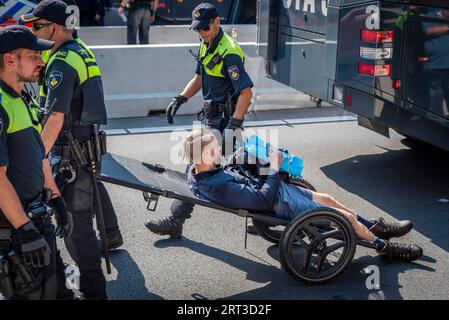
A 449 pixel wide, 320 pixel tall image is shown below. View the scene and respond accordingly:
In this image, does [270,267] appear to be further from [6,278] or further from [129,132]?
[129,132]

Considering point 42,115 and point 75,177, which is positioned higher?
point 42,115

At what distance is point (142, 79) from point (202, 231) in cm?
424

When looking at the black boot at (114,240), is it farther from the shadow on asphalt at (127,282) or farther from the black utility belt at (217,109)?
the black utility belt at (217,109)

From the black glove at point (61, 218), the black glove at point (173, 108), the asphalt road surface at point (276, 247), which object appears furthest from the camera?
the black glove at point (173, 108)

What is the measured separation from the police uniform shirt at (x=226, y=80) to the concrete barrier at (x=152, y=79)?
3.47 m

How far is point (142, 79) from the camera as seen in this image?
9.55 m

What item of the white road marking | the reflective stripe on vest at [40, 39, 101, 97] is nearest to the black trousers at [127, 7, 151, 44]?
the white road marking

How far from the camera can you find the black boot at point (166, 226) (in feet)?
18.0

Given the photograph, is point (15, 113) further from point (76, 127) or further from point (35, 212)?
point (76, 127)

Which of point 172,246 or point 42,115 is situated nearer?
point 42,115

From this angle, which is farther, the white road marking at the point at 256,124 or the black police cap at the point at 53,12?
the white road marking at the point at 256,124

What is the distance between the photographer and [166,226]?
216 inches

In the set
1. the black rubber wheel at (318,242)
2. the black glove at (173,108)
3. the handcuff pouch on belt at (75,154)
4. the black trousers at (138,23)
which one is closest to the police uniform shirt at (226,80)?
the black glove at (173,108)
